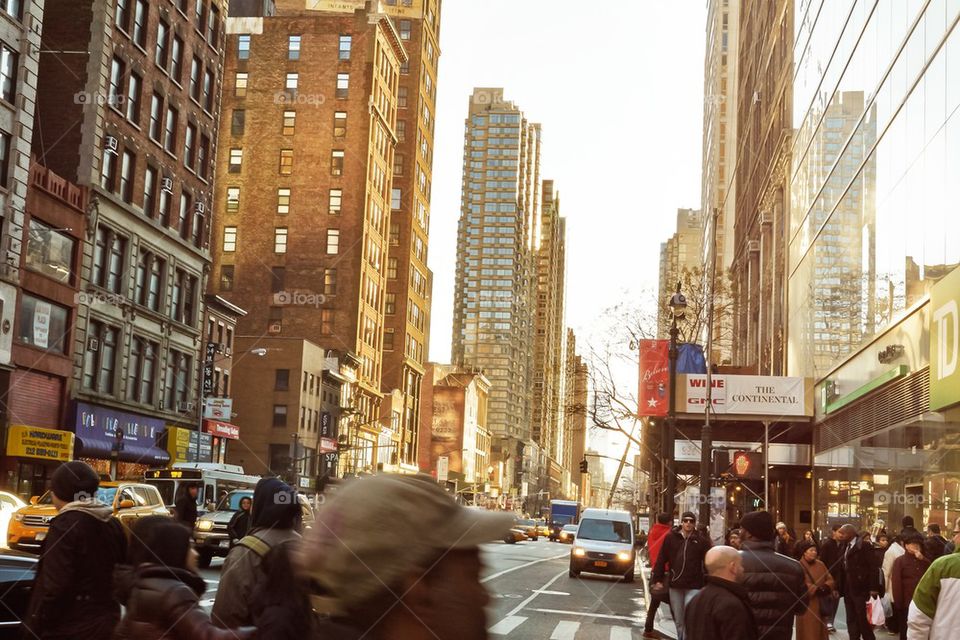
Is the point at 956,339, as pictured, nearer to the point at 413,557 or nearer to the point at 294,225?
the point at 413,557

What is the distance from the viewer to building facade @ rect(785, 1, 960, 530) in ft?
62.5

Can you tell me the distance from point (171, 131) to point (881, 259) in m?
35.6

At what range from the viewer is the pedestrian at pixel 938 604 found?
7.26m

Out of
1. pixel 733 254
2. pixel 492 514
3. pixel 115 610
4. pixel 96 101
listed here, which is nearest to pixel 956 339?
pixel 115 610

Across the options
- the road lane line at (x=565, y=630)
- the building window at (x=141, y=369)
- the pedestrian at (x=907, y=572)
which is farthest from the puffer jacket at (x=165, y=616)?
the building window at (x=141, y=369)

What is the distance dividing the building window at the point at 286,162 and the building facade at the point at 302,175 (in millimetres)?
81

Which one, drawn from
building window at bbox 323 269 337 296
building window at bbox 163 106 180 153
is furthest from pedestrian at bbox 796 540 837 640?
building window at bbox 323 269 337 296

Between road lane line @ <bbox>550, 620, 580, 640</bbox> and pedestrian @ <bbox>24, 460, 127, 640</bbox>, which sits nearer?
pedestrian @ <bbox>24, 460, 127, 640</bbox>

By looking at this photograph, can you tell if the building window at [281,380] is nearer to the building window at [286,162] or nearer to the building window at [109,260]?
the building window at [286,162]

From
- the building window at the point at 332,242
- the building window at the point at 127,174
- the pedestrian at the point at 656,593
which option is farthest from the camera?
the building window at the point at 332,242

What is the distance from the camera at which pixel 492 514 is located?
8.07ft

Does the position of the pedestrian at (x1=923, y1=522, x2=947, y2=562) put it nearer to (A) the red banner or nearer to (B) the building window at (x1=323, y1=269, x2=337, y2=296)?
(A) the red banner

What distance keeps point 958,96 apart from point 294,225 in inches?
3021

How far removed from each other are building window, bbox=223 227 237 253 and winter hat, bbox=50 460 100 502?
85878mm
